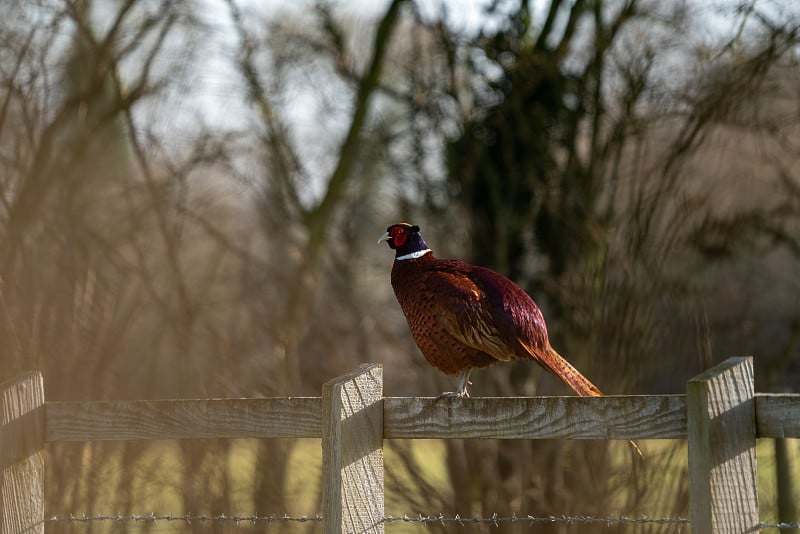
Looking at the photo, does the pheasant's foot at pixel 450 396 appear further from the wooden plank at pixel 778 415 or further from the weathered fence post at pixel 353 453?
the wooden plank at pixel 778 415

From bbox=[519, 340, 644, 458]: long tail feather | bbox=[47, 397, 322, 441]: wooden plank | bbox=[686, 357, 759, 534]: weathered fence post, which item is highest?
bbox=[519, 340, 644, 458]: long tail feather

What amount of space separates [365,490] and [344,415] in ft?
0.73

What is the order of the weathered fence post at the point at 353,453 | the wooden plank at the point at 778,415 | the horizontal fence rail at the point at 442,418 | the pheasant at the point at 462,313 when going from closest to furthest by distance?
the wooden plank at the point at 778,415, the horizontal fence rail at the point at 442,418, the weathered fence post at the point at 353,453, the pheasant at the point at 462,313

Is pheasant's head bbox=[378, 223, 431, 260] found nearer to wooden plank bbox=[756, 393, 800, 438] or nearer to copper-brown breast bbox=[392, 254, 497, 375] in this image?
copper-brown breast bbox=[392, 254, 497, 375]

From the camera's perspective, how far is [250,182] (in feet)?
31.7

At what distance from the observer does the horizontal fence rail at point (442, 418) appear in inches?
101

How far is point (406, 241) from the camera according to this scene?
3746 mm

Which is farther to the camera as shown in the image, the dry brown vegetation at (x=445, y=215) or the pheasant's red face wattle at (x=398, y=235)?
the dry brown vegetation at (x=445, y=215)

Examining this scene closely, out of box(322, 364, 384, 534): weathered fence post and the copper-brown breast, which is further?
the copper-brown breast

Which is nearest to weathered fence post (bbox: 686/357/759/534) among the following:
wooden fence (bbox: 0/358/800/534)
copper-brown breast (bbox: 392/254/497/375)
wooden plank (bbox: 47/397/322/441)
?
wooden fence (bbox: 0/358/800/534)

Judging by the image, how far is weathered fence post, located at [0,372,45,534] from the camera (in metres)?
3.16

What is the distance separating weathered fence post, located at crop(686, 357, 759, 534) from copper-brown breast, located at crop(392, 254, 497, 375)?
1.25 m

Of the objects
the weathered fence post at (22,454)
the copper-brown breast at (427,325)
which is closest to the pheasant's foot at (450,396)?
the copper-brown breast at (427,325)

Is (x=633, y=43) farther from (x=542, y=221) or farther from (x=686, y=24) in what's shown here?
(x=542, y=221)
